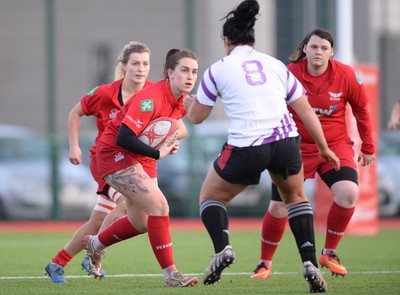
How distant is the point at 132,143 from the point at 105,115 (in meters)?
1.24

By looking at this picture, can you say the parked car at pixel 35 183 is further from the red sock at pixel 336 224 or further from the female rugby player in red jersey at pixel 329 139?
the red sock at pixel 336 224

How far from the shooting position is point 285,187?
691 cm

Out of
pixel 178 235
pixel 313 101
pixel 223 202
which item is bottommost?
pixel 178 235

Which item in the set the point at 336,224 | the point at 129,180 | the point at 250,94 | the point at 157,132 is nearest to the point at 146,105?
the point at 157,132

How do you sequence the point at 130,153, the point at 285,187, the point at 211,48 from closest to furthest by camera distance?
the point at 285,187 < the point at 130,153 < the point at 211,48

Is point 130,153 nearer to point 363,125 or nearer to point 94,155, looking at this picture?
point 94,155

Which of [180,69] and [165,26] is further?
[165,26]

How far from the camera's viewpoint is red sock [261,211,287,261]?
8.32 meters

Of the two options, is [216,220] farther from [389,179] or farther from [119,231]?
[389,179]

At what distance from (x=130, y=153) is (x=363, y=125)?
2142 mm

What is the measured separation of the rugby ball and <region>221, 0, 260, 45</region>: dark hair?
791 millimetres

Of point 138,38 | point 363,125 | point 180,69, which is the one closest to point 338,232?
point 363,125

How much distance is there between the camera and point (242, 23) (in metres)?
6.84

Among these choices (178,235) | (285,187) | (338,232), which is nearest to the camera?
(285,187)
